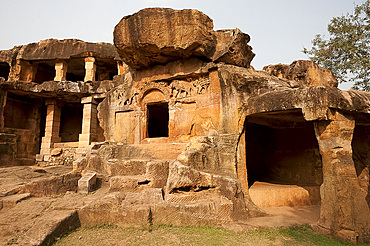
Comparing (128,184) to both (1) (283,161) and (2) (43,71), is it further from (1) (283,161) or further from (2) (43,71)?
(2) (43,71)

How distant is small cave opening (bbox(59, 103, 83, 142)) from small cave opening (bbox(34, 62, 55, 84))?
230 centimetres

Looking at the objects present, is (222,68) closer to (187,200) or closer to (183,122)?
(183,122)

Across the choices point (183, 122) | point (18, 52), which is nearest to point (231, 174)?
point (183, 122)

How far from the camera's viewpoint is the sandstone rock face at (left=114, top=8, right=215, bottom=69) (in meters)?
6.50

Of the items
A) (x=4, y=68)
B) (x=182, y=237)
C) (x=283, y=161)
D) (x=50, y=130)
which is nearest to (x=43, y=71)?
(x=4, y=68)

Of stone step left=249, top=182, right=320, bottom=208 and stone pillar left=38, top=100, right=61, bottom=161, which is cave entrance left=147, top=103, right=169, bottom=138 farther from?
stone pillar left=38, top=100, right=61, bottom=161

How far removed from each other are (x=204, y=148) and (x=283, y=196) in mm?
2503

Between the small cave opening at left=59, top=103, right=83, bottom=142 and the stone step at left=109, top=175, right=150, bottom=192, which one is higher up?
the small cave opening at left=59, top=103, right=83, bottom=142

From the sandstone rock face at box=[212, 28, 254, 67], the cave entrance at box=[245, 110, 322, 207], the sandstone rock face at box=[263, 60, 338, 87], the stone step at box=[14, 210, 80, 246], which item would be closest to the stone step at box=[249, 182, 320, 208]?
the cave entrance at box=[245, 110, 322, 207]

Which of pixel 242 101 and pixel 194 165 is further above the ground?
pixel 242 101

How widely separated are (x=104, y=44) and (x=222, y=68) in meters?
9.67

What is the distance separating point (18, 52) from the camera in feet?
44.7

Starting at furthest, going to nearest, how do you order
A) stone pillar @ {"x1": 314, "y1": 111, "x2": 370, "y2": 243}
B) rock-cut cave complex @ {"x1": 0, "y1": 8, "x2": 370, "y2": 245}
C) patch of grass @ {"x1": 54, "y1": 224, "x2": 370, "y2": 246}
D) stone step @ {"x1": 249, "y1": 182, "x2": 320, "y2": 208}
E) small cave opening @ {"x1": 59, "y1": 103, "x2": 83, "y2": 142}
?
small cave opening @ {"x1": 59, "y1": 103, "x2": 83, "y2": 142}, stone step @ {"x1": 249, "y1": 182, "x2": 320, "y2": 208}, rock-cut cave complex @ {"x1": 0, "y1": 8, "x2": 370, "y2": 245}, stone pillar @ {"x1": 314, "y1": 111, "x2": 370, "y2": 243}, patch of grass @ {"x1": 54, "y1": 224, "x2": 370, "y2": 246}

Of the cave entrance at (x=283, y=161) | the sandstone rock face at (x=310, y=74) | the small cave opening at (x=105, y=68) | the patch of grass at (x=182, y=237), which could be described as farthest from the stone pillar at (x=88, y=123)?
the sandstone rock face at (x=310, y=74)
